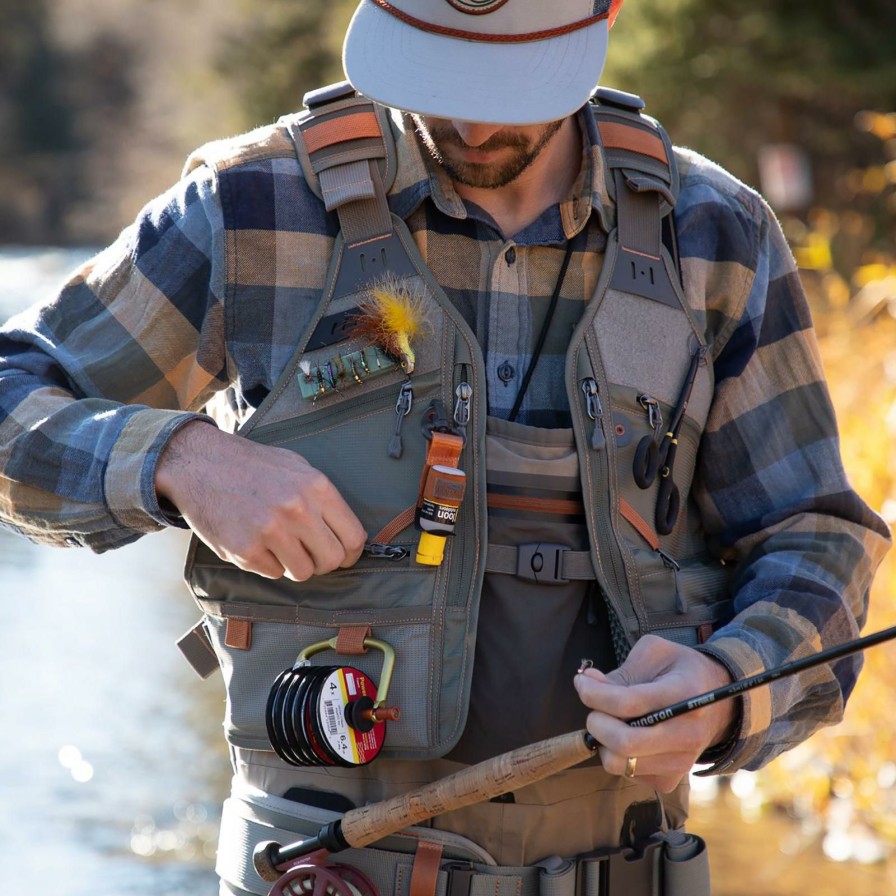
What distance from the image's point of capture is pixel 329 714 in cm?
195

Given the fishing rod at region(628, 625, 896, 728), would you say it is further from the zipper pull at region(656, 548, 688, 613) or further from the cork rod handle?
the zipper pull at region(656, 548, 688, 613)

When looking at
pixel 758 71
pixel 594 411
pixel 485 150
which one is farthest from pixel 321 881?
pixel 758 71

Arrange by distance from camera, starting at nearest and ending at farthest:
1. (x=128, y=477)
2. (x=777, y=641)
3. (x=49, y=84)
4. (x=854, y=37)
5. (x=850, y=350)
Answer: (x=128, y=477), (x=777, y=641), (x=850, y=350), (x=854, y=37), (x=49, y=84)

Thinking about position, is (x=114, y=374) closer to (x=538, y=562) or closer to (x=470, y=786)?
(x=538, y=562)

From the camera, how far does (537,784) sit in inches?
80.6

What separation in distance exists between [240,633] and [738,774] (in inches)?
181

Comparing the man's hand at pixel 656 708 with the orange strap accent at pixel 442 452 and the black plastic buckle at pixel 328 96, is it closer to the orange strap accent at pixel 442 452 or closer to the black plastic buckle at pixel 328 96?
the orange strap accent at pixel 442 452

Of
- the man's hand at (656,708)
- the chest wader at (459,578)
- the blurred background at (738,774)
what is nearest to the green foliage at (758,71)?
the blurred background at (738,774)

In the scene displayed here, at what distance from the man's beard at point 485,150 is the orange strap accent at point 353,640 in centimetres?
69

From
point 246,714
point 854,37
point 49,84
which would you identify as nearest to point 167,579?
point 246,714

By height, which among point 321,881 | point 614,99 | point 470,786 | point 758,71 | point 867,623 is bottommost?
point 321,881

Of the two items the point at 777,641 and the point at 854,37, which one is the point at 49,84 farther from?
the point at 777,641

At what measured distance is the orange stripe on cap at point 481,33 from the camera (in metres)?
2.05

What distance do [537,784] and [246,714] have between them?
1.42 ft
